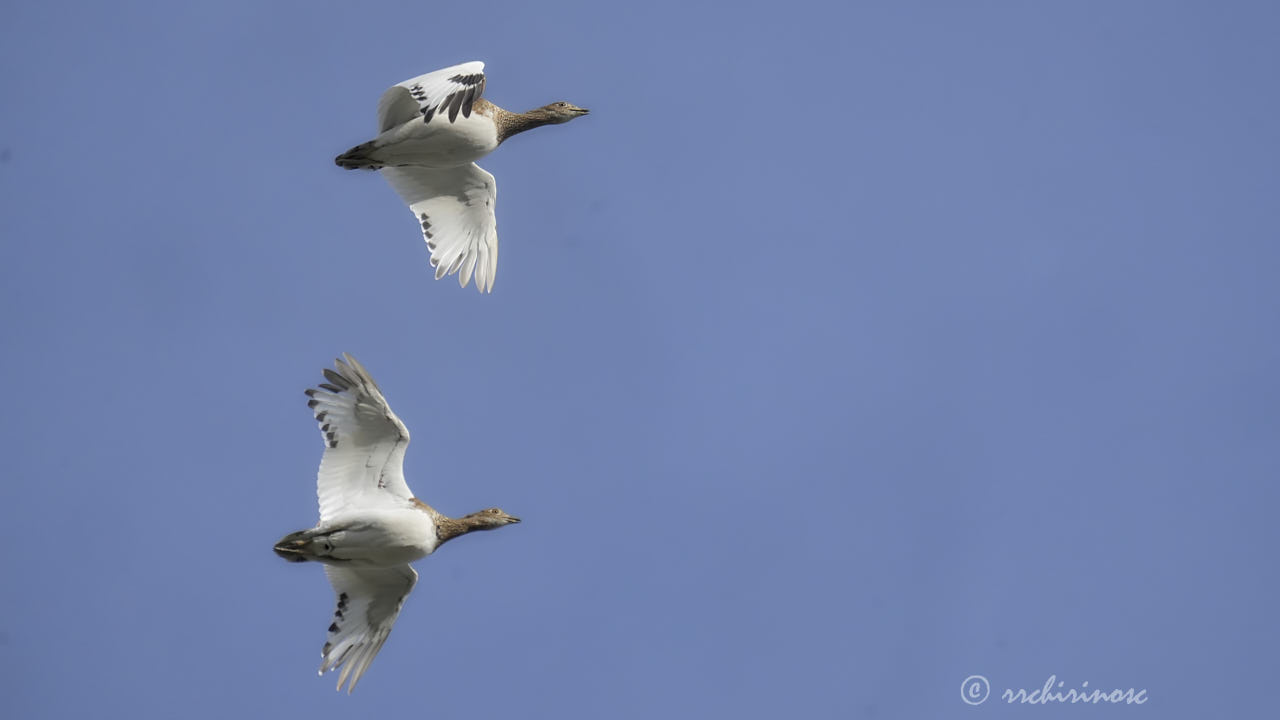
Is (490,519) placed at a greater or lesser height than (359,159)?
lesser

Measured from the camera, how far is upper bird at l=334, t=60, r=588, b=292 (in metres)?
22.4

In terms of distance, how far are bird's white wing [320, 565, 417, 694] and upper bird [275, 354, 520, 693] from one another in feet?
0.05

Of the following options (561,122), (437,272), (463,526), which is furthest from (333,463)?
(561,122)

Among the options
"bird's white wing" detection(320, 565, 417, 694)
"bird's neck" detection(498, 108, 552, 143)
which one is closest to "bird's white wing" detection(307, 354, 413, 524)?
"bird's white wing" detection(320, 565, 417, 694)

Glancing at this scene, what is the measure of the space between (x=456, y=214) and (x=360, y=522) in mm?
6774

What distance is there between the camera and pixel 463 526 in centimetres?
2316

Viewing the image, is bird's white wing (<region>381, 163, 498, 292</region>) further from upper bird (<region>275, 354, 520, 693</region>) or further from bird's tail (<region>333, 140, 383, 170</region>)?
upper bird (<region>275, 354, 520, 693</region>)

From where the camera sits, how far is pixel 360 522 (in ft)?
71.5

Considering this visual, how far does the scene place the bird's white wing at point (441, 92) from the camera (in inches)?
863

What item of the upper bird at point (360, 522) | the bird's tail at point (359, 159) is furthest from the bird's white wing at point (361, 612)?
the bird's tail at point (359, 159)

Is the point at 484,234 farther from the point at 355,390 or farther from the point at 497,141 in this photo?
the point at 355,390

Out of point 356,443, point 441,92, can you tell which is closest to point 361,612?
point 356,443

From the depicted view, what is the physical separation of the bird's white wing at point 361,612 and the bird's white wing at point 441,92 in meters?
7.08

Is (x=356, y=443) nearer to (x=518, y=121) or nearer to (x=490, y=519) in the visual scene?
(x=490, y=519)
